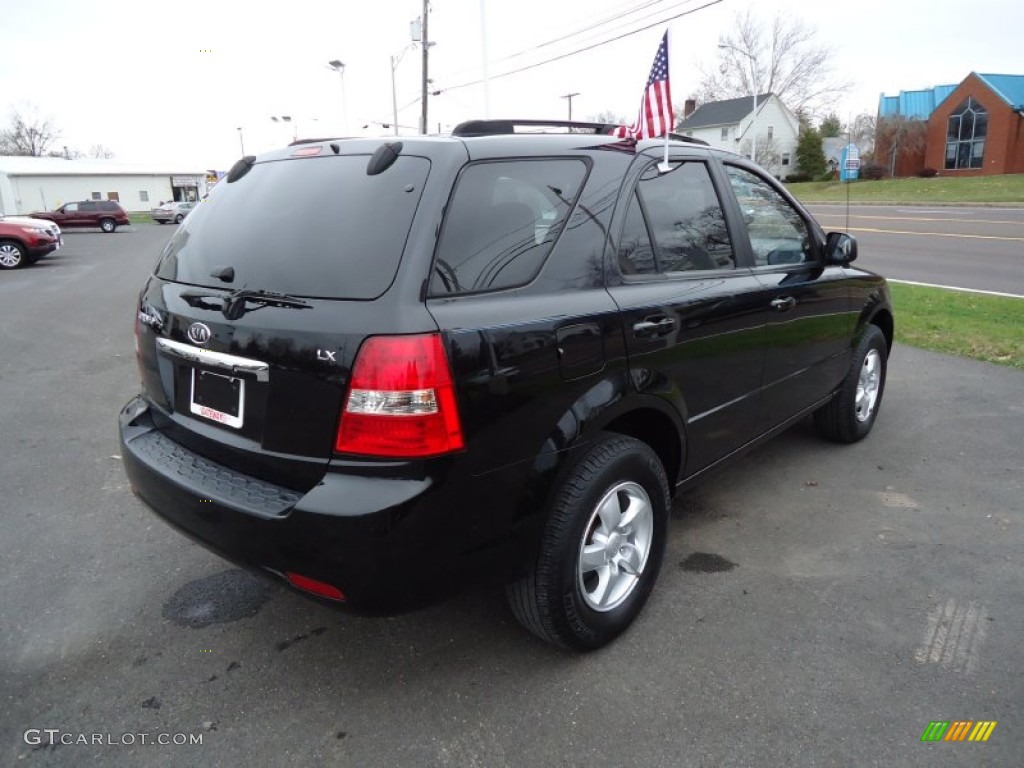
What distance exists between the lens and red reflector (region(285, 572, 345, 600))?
217 centimetres

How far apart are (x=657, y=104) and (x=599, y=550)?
87.5 inches

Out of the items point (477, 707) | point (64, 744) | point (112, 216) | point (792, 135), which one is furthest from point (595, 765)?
point (792, 135)

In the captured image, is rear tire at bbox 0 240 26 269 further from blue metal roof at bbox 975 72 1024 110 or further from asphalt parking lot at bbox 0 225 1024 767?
blue metal roof at bbox 975 72 1024 110

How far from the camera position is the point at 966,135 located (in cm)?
5069

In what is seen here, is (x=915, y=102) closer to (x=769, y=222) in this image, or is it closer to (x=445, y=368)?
(x=769, y=222)

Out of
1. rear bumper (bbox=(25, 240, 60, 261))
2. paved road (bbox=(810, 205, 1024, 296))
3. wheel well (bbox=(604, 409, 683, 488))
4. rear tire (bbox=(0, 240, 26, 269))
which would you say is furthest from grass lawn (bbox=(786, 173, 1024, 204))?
wheel well (bbox=(604, 409, 683, 488))

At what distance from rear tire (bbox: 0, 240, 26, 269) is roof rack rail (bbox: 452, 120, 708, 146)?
744 inches

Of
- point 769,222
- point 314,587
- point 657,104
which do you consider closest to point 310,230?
point 314,587

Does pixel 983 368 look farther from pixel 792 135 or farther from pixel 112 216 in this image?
pixel 792 135

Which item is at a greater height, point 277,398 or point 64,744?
point 277,398

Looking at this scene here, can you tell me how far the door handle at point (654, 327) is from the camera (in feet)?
8.89

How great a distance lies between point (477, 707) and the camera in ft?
8.08

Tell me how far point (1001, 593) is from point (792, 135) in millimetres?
71029

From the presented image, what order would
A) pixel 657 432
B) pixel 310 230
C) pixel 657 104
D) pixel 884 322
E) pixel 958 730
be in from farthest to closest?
pixel 884 322 → pixel 657 104 → pixel 657 432 → pixel 310 230 → pixel 958 730
